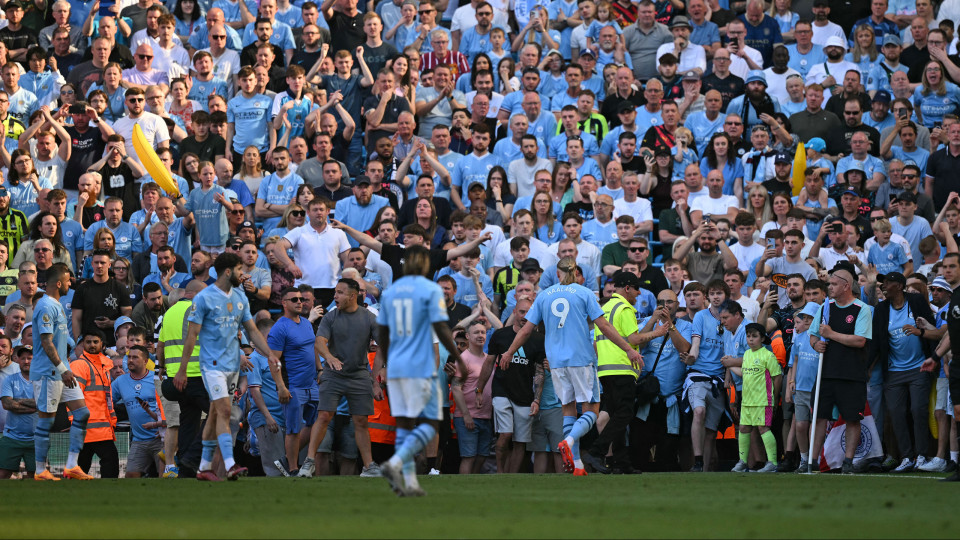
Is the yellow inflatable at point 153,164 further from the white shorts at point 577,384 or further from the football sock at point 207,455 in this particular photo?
the white shorts at point 577,384

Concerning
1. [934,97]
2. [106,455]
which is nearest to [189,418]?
[106,455]

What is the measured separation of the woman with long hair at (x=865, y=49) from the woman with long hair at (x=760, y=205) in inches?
188

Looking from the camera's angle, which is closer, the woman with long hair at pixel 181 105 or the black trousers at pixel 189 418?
the black trousers at pixel 189 418

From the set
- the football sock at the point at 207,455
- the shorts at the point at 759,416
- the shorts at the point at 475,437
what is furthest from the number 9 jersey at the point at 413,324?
the shorts at the point at 759,416

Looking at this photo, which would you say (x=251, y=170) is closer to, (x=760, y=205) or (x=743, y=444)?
(x=760, y=205)

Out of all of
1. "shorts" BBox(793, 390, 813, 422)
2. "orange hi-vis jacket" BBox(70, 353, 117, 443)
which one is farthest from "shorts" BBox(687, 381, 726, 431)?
"orange hi-vis jacket" BBox(70, 353, 117, 443)

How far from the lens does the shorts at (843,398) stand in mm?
14391

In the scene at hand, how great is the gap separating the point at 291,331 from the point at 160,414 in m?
1.89

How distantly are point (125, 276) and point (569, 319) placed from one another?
295 inches

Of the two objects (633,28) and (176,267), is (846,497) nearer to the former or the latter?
(176,267)

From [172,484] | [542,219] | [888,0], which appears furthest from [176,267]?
[888,0]

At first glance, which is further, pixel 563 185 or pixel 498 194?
pixel 563 185

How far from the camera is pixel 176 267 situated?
18.2 m

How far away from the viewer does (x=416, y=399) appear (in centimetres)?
1009
